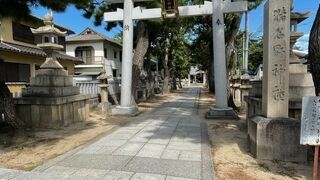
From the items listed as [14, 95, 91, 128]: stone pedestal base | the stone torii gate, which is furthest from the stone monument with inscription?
[14, 95, 91, 128]: stone pedestal base

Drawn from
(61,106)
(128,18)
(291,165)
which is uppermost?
(128,18)

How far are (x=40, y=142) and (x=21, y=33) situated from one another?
1583 centimetres

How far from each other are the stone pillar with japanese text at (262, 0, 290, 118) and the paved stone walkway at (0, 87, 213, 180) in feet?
5.49

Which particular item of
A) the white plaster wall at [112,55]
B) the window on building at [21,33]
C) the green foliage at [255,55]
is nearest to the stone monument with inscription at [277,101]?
the window on building at [21,33]

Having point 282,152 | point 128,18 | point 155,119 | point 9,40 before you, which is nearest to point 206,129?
point 155,119

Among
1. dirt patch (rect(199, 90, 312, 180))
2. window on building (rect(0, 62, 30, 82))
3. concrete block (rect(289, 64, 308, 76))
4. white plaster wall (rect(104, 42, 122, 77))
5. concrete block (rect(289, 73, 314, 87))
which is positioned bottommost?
dirt patch (rect(199, 90, 312, 180))

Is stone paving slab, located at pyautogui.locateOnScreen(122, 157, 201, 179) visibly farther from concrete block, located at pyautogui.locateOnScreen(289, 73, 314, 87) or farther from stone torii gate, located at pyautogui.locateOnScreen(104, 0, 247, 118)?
stone torii gate, located at pyautogui.locateOnScreen(104, 0, 247, 118)

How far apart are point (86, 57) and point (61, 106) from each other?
25960 mm

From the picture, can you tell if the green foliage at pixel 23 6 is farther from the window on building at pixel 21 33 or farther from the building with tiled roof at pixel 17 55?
the window on building at pixel 21 33

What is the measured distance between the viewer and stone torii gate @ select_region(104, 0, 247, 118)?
11.4 meters

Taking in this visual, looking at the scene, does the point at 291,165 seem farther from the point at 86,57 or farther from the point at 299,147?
the point at 86,57

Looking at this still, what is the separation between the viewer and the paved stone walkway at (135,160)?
4.70 m

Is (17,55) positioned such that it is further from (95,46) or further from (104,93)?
(95,46)

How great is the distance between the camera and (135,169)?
5.01 m
